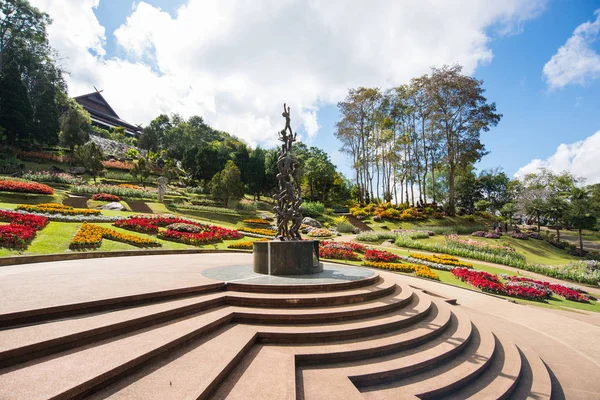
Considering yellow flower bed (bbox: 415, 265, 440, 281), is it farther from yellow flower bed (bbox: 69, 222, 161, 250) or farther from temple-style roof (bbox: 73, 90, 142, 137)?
temple-style roof (bbox: 73, 90, 142, 137)

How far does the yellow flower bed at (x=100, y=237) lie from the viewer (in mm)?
11680

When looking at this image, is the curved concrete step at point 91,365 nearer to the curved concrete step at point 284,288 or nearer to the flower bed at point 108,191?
the curved concrete step at point 284,288

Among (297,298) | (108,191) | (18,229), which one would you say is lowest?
(297,298)

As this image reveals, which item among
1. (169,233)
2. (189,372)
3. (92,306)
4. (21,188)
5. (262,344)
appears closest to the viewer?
(189,372)

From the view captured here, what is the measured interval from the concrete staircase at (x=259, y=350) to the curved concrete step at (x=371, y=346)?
2cm

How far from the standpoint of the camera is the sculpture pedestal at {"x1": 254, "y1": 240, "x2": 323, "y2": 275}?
7988 millimetres

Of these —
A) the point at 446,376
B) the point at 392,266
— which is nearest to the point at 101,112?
the point at 392,266

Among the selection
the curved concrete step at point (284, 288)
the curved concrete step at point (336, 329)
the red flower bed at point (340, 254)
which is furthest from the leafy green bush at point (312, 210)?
the curved concrete step at point (336, 329)

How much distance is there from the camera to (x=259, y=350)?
435 cm

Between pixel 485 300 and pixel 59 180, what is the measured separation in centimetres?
3682

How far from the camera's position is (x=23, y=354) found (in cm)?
314

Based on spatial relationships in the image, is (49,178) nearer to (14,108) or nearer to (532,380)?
(14,108)

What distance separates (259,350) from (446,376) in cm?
287

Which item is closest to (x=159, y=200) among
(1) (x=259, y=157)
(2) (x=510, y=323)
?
(1) (x=259, y=157)
